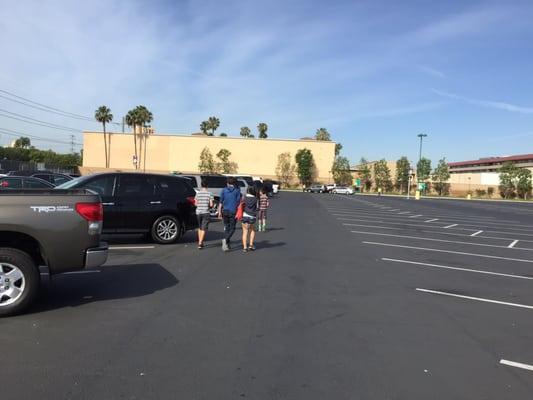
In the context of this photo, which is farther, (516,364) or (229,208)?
(229,208)

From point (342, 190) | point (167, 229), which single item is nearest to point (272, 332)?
point (167, 229)

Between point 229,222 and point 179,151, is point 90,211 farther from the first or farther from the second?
point 179,151

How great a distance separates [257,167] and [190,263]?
80161 millimetres

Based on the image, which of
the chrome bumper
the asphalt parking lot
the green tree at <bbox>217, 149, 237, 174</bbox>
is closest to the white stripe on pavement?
the asphalt parking lot

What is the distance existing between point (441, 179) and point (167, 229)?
8756cm

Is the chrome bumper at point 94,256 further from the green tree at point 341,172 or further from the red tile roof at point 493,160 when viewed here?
the red tile roof at point 493,160

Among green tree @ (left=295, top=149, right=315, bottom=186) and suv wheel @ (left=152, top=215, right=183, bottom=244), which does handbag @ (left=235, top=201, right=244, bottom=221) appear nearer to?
suv wheel @ (left=152, top=215, right=183, bottom=244)

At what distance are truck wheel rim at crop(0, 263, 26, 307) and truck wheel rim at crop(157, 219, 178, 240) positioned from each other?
6.37m

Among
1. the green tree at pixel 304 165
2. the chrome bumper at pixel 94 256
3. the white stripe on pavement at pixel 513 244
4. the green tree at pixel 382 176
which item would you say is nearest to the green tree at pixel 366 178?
the green tree at pixel 382 176

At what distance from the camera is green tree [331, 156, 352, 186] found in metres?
90.0

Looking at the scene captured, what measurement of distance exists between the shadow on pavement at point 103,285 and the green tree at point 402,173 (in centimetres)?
9020

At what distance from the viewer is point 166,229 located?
12344 mm

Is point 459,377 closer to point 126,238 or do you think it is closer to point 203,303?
point 203,303

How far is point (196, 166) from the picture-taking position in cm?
8938
